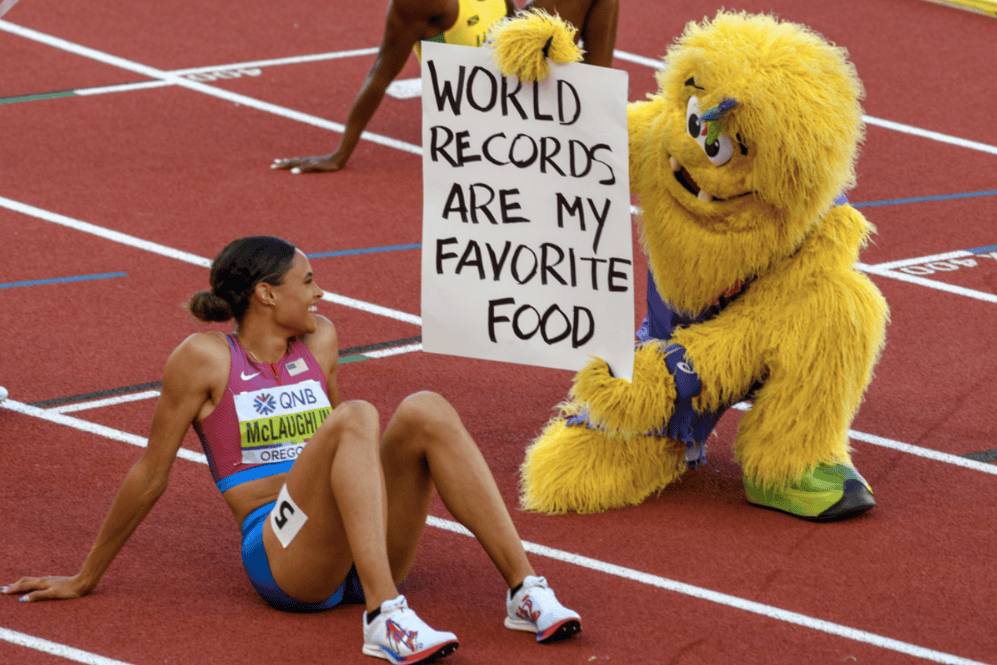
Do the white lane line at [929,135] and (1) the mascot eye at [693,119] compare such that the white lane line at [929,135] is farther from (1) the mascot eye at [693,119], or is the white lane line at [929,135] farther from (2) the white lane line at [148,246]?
(1) the mascot eye at [693,119]

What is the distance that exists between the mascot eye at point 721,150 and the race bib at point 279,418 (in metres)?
1.45

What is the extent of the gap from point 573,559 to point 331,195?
394 cm

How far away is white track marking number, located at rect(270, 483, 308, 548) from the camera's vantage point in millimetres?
3926

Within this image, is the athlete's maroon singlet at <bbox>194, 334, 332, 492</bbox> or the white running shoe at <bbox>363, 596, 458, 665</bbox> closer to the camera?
the white running shoe at <bbox>363, 596, 458, 665</bbox>

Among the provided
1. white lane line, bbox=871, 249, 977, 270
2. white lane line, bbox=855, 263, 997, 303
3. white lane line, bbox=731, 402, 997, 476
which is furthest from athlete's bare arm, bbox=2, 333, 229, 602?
white lane line, bbox=871, 249, 977, 270

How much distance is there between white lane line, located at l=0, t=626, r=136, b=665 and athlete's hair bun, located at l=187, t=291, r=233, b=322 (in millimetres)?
994

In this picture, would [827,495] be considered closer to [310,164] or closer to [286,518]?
[286,518]

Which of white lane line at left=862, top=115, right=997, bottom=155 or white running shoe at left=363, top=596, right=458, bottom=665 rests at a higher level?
white lane line at left=862, top=115, right=997, bottom=155

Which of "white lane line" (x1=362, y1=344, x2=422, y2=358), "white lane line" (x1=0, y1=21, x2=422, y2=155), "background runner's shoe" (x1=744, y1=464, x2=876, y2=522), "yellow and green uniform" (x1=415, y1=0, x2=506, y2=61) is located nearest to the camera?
"background runner's shoe" (x1=744, y1=464, x2=876, y2=522)

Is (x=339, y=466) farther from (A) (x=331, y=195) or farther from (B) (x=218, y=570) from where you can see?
(A) (x=331, y=195)

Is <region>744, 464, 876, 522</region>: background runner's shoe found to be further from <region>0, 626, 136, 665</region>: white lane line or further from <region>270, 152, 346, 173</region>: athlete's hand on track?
<region>270, 152, 346, 173</region>: athlete's hand on track

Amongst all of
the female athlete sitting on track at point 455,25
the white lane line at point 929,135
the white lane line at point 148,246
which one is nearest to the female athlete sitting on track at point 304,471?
the white lane line at point 148,246

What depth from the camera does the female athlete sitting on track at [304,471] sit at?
3.82 m

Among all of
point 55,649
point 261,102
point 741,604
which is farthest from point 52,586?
point 261,102
